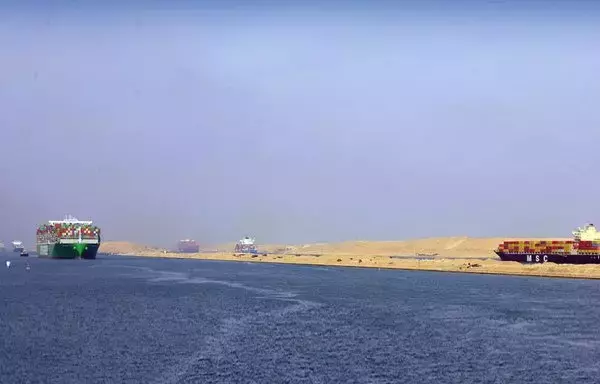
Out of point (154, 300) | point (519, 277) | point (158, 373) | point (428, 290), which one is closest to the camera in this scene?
point (158, 373)

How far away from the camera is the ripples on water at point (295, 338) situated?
46.7 meters

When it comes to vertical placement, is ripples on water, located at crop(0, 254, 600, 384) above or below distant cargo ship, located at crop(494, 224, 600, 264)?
below

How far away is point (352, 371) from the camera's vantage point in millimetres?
47500

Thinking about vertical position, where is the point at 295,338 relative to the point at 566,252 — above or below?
below

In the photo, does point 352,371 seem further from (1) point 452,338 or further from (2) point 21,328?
(2) point 21,328

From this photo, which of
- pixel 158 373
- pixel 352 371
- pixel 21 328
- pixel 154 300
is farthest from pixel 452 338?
pixel 154 300

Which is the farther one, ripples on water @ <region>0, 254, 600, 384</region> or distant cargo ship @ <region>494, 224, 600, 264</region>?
distant cargo ship @ <region>494, 224, 600, 264</region>

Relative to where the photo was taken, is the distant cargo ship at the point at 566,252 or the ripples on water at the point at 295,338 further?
the distant cargo ship at the point at 566,252

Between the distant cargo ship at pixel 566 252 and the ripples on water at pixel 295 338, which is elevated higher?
the distant cargo ship at pixel 566 252

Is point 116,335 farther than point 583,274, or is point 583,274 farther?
point 583,274

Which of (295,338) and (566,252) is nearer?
(295,338)

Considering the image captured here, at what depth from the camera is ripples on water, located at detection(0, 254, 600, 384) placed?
4669 cm

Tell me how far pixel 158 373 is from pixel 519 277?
13875cm

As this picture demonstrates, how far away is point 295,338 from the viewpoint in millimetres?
61594
